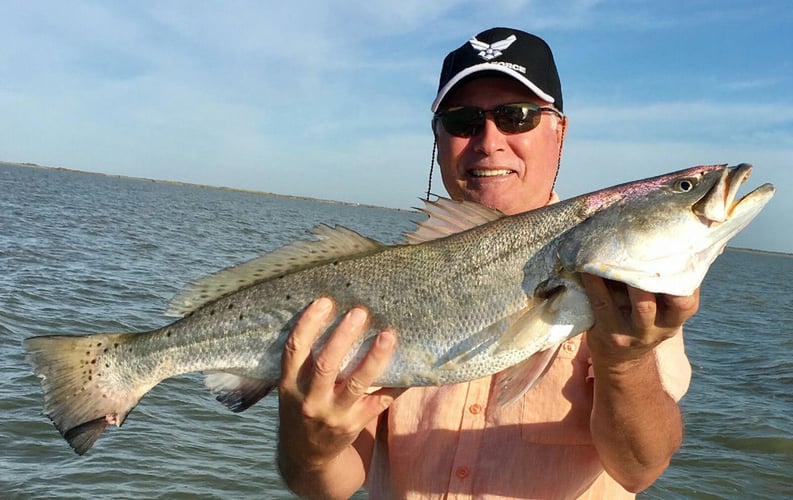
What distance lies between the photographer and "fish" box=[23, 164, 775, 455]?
110 inches

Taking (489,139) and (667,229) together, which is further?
(489,139)

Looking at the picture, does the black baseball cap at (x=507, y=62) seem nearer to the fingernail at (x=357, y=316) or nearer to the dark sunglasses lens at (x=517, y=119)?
the dark sunglasses lens at (x=517, y=119)

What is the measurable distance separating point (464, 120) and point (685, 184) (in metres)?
1.51

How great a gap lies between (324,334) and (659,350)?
65.4 inches

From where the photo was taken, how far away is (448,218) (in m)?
3.35

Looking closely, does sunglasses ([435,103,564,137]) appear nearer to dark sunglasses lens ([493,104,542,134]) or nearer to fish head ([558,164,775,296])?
dark sunglasses lens ([493,104,542,134])

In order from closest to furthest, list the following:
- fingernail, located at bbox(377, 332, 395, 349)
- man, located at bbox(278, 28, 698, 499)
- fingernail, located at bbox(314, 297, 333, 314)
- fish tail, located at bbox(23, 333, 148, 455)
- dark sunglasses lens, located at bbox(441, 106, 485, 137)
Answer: man, located at bbox(278, 28, 698, 499) → fingernail, located at bbox(377, 332, 395, 349) → fingernail, located at bbox(314, 297, 333, 314) → fish tail, located at bbox(23, 333, 148, 455) → dark sunglasses lens, located at bbox(441, 106, 485, 137)

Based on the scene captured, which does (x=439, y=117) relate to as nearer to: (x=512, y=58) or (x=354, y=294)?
(x=512, y=58)

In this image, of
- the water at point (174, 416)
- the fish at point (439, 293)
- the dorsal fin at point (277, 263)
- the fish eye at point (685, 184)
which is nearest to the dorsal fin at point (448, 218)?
the fish at point (439, 293)

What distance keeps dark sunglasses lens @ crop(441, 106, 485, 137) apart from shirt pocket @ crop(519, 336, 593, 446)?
1.40 m

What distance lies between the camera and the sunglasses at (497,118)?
391 centimetres

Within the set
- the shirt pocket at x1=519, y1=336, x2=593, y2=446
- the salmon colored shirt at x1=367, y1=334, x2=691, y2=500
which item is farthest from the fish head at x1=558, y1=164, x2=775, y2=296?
the shirt pocket at x1=519, y1=336, x2=593, y2=446

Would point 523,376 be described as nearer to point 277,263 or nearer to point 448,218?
point 448,218

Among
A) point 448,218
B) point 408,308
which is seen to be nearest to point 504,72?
point 448,218
